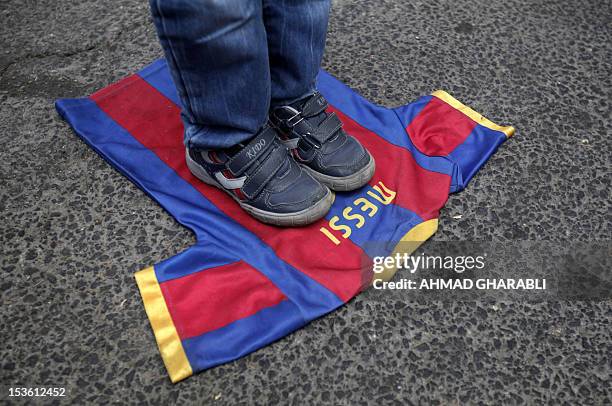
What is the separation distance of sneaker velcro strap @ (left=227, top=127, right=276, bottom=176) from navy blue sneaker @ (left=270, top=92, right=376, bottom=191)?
126mm

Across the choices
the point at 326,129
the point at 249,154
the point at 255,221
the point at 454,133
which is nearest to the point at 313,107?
the point at 326,129

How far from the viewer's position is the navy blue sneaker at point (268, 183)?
1348mm

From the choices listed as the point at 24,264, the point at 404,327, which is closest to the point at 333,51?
the point at 404,327

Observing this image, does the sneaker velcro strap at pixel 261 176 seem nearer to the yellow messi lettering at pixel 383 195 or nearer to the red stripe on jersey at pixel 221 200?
the red stripe on jersey at pixel 221 200

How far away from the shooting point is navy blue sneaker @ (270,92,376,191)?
1.43 metres

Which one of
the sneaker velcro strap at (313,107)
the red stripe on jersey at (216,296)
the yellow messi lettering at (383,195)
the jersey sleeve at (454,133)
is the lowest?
the red stripe on jersey at (216,296)

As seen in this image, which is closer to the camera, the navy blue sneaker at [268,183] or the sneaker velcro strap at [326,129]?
the navy blue sneaker at [268,183]

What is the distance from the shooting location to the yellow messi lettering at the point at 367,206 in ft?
4.69

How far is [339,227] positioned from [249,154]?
30cm

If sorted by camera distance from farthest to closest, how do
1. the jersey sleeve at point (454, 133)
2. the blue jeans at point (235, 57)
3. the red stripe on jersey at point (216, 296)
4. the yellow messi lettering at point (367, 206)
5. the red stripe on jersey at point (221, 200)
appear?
1. the jersey sleeve at point (454, 133)
2. the yellow messi lettering at point (367, 206)
3. the red stripe on jersey at point (221, 200)
4. the red stripe on jersey at point (216, 296)
5. the blue jeans at point (235, 57)

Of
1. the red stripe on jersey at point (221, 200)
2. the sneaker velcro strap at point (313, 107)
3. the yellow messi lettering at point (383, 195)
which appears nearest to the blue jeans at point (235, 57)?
the sneaker velcro strap at point (313, 107)

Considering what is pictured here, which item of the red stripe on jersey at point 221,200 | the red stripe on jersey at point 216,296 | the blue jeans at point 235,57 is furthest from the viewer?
the red stripe on jersey at point 221,200

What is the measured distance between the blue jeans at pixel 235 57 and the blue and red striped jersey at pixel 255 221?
0.24 meters

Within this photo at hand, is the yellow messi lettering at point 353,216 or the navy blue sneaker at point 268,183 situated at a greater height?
the navy blue sneaker at point 268,183
